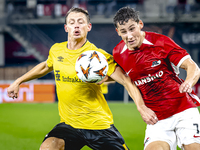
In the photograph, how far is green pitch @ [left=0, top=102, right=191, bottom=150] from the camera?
17.2ft

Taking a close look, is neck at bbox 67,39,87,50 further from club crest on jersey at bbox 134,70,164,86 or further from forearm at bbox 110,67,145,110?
club crest on jersey at bbox 134,70,164,86

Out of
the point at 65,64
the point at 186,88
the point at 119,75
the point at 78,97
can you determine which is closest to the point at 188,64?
the point at 186,88

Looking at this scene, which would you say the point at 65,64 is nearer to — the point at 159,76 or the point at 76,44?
the point at 76,44

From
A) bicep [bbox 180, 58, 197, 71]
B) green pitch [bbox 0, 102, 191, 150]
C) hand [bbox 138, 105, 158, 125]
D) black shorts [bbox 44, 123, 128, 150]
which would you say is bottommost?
green pitch [bbox 0, 102, 191, 150]

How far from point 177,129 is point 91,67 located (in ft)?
3.71

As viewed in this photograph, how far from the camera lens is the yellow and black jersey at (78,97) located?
2.91m

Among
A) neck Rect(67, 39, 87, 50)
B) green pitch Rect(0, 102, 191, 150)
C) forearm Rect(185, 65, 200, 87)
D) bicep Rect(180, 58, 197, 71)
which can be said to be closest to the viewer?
forearm Rect(185, 65, 200, 87)

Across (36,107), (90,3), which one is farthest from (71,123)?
(90,3)

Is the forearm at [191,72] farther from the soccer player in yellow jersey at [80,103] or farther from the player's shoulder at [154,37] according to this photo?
the soccer player in yellow jersey at [80,103]

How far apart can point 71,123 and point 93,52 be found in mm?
861

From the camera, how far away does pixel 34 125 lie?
23.6 feet

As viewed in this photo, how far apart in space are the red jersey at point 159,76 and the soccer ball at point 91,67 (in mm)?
394

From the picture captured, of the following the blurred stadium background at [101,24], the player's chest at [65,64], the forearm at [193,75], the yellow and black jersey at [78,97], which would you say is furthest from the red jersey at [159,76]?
the blurred stadium background at [101,24]

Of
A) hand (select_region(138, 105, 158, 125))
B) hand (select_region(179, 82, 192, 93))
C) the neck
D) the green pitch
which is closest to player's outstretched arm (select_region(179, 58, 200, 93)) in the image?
hand (select_region(179, 82, 192, 93))
